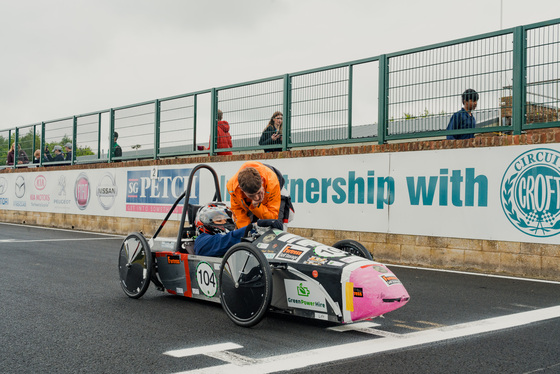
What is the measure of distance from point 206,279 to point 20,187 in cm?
2006

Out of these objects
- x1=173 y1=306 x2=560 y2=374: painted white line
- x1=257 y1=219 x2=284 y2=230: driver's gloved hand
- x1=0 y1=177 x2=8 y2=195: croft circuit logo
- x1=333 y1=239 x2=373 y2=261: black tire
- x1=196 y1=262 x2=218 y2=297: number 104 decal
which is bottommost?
x1=173 y1=306 x2=560 y2=374: painted white line

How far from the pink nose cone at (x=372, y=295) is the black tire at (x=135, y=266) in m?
2.76

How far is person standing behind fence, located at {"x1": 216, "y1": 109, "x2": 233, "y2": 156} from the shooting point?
1528cm

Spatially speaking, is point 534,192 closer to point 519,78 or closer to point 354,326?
point 519,78

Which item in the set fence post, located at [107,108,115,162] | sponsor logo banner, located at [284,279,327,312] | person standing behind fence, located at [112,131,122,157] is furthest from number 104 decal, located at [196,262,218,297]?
fence post, located at [107,108,115,162]

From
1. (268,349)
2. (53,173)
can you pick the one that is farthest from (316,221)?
(53,173)

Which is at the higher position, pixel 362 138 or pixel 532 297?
pixel 362 138

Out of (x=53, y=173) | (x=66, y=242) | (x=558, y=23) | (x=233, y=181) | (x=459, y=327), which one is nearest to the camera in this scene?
(x=459, y=327)

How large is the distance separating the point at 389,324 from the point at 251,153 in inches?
362

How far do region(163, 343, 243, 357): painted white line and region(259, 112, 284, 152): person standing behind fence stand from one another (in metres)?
9.16

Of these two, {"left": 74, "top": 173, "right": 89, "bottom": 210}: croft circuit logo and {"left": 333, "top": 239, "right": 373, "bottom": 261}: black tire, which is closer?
{"left": 333, "top": 239, "right": 373, "bottom": 261}: black tire

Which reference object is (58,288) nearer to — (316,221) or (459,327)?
(459,327)

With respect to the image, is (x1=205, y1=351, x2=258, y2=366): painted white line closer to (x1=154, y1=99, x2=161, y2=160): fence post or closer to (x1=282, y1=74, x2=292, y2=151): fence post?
(x1=282, y1=74, x2=292, y2=151): fence post

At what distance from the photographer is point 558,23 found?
903cm
